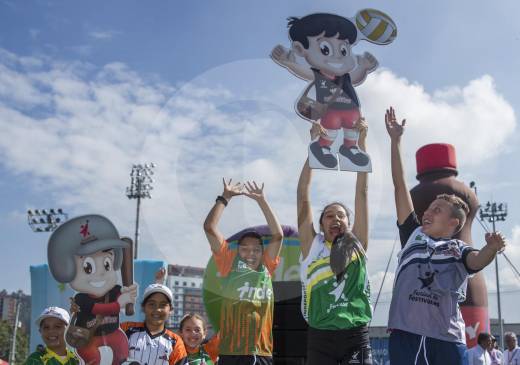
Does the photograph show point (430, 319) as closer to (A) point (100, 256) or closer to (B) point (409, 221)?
(B) point (409, 221)

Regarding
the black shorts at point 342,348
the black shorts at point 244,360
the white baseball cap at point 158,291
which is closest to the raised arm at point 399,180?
the black shorts at point 342,348

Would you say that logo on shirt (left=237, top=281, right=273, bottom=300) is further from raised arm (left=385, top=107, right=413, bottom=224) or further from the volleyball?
the volleyball

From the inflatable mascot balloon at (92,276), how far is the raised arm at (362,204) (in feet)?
6.53

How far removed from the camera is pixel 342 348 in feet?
10.4

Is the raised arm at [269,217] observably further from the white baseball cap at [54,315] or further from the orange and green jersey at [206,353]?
the white baseball cap at [54,315]

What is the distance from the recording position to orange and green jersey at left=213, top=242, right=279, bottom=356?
12.4ft

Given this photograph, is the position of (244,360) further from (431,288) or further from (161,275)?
(431,288)

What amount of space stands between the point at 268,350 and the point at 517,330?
21.7 metres

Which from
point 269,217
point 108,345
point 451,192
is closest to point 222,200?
point 269,217

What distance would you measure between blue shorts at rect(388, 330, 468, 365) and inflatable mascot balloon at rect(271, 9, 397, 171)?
4.98 ft

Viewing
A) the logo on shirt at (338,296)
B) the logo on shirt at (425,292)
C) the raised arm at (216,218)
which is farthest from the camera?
the raised arm at (216,218)

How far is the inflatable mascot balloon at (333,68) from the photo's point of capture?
163 inches

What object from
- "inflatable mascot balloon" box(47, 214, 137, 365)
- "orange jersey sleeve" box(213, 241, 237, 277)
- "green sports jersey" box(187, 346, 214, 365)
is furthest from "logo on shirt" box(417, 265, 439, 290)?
"inflatable mascot balloon" box(47, 214, 137, 365)

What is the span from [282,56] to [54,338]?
9.35 ft
